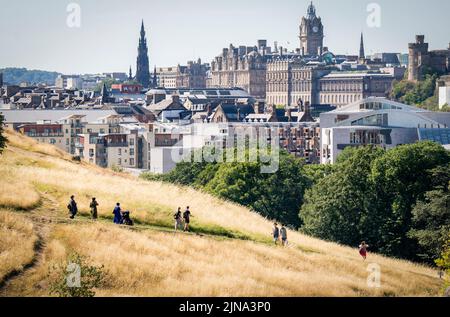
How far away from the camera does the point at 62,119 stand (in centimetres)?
11325

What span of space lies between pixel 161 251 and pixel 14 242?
371cm

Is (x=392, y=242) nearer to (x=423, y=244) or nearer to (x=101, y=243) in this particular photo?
(x=423, y=244)

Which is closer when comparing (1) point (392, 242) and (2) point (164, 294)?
(2) point (164, 294)

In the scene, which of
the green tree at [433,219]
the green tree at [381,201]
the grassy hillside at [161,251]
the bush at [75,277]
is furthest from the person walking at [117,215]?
the green tree at [381,201]

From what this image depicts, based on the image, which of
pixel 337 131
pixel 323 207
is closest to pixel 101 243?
pixel 323 207

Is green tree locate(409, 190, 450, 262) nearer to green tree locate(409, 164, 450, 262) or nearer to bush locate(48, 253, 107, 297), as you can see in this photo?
green tree locate(409, 164, 450, 262)

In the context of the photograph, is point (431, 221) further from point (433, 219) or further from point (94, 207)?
point (94, 207)

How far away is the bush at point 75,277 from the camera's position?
23.6 m

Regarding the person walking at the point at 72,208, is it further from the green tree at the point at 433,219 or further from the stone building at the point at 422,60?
the stone building at the point at 422,60

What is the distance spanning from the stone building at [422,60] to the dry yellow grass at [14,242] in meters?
159

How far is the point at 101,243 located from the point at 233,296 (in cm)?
521

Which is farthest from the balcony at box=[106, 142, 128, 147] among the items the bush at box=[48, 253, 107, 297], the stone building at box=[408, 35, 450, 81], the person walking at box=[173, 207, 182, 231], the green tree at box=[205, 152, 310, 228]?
the stone building at box=[408, 35, 450, 81]

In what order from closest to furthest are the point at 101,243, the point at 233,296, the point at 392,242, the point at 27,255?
1. the point at 233,296
2. the point at 27,255
3. the point at 101,243
4. the point at 392,242

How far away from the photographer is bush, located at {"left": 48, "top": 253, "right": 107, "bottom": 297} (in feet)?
77.5
